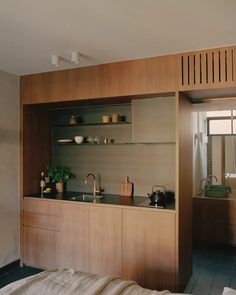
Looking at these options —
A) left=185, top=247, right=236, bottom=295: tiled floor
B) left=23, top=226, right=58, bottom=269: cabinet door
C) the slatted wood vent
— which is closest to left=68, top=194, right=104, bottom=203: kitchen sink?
left=23, top=226, right=58, bottom=269: cabinet door

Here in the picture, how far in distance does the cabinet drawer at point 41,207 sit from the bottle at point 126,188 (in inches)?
32.8

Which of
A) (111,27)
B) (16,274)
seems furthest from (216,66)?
(16,274)

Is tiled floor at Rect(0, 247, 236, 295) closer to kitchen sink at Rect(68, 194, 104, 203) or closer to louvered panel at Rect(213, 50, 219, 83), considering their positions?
kitchen sink at Rect(68, 194, 104, 203)

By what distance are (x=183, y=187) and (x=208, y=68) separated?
1.23 metres

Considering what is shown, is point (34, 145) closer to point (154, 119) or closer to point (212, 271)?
point (154, 119)

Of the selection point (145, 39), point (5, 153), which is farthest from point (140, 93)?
point (5, 153)

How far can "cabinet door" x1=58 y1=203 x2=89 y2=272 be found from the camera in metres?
3.28

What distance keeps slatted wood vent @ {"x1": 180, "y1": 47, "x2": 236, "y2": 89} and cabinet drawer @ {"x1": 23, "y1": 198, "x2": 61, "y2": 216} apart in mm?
2059

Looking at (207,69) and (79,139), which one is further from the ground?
(207,69)

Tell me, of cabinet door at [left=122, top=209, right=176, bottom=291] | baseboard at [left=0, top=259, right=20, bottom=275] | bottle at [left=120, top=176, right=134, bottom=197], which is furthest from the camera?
bottle at [left=120, top=176, right=134, bottom=197]

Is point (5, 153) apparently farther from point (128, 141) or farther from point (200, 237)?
point (200, 237)

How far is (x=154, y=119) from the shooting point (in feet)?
10.7

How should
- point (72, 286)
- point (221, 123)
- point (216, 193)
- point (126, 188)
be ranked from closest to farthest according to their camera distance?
1. point (72, 286)
2. point (126, 188)
3. point (216, 193)
4. point (221, 123)

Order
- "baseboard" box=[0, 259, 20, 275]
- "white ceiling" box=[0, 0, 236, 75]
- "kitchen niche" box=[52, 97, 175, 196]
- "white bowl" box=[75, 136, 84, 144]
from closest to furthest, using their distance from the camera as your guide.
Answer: "white ceiling" box=[0, 0, 236, 75] → "kitchen niche" box=[52, 97, 175, 196] → "baseboard" box=[0, 259, 20, 275] → "white bowl" box=[75, 136, 84, 144]
